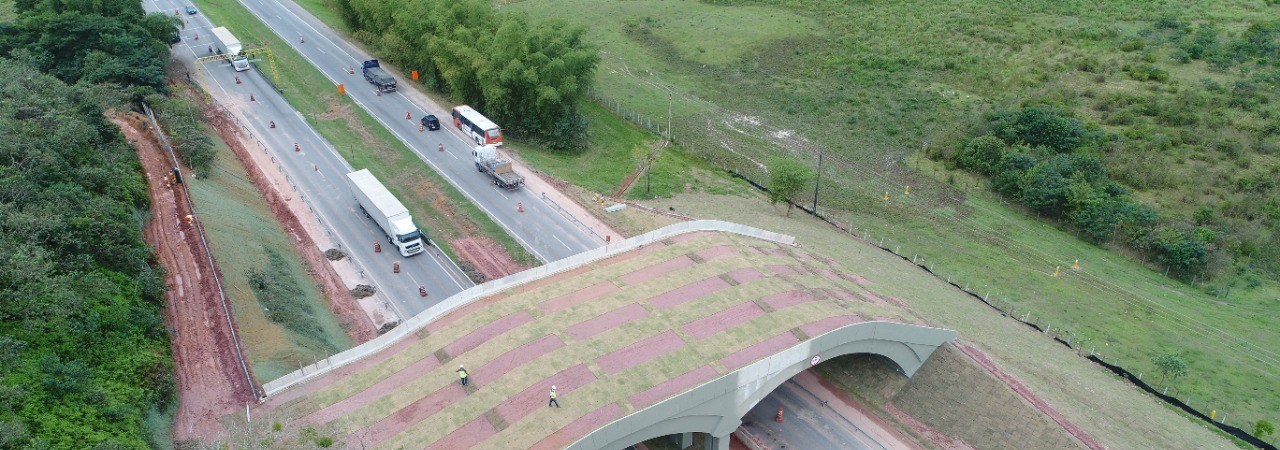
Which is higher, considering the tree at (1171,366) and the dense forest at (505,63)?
the dense forest at (505,63)

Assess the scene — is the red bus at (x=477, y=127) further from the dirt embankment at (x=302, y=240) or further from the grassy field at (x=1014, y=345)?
the dirt embankment at (x=302, y=240)

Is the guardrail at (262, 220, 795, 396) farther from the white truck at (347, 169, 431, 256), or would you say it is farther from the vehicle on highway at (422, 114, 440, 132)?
the vehicle on highway at (422, 114, 440, 132)

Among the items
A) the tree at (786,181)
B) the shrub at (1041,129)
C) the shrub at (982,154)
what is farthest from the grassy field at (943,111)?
the tree at (786,181)

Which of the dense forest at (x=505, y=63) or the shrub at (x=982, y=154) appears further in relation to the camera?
the shrub at (x=982, y=154)

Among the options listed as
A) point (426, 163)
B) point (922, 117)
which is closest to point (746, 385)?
point (426, 163)

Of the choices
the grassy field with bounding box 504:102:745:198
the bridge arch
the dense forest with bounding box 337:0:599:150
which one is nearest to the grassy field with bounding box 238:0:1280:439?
the grassy field with bounding box 504:102:745:198

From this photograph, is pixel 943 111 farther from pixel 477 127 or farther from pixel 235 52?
pixel 235 52
